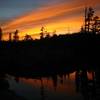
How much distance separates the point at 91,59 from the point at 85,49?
26.7 inches

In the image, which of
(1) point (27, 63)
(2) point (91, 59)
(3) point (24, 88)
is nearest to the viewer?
(2) point (91, 59)

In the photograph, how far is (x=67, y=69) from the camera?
1719 cm

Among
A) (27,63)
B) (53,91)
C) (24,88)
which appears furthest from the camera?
(24,88)

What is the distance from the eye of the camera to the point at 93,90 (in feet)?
89.5

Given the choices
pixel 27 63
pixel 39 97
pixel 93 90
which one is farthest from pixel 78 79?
pixel 27 63

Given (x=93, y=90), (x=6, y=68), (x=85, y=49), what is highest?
(x=85, y=49)

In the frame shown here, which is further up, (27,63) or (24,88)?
(27,63)

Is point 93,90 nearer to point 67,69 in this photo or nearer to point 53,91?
point 67,69

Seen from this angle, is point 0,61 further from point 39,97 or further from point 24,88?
point 24,88

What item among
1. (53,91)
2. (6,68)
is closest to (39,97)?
(53,91)

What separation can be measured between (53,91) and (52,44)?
2857 cm

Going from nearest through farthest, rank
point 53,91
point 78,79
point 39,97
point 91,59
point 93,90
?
1. point 91,59
2. point 93,90
3. point 78,79
4. point 39,97
5. point 53,91

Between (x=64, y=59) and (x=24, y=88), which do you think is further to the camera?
(x=24, y=88)

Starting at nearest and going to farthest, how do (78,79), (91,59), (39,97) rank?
(91,59) → (78,79) → (39,97)
